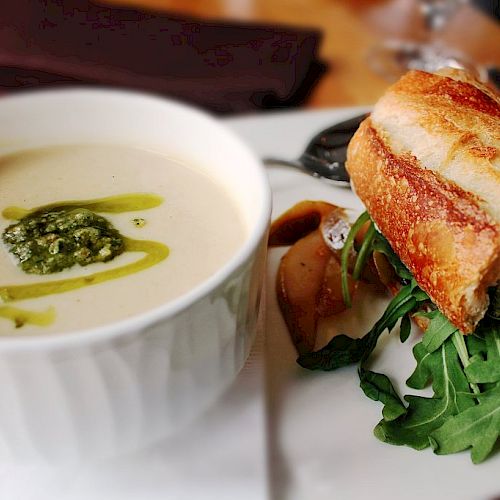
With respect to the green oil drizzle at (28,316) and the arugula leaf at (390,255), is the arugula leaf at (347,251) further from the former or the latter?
the green oil drizzle at (28,316)

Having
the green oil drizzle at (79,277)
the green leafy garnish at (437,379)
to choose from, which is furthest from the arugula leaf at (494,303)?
the green oil drizzle at (79,277)

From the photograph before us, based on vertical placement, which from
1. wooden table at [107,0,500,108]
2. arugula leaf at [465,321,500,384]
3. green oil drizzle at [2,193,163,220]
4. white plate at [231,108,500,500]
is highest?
green oil drizzle at [2,193,163,220]

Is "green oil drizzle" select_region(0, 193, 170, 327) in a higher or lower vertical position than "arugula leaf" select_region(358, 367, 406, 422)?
higher

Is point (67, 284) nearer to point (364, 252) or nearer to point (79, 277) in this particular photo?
point (79, 277)

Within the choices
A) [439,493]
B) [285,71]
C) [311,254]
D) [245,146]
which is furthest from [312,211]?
[285,71]

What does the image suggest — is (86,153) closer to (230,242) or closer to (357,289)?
(230,242)

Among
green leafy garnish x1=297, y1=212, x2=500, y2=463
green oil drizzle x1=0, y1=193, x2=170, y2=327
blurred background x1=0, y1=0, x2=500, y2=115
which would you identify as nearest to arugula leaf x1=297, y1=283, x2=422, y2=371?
green leafy garnish x1=297, y1=212, x2=500, y2=463

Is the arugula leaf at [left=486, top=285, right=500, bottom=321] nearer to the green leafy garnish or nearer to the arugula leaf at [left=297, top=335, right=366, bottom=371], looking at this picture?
the green leafy garnish
